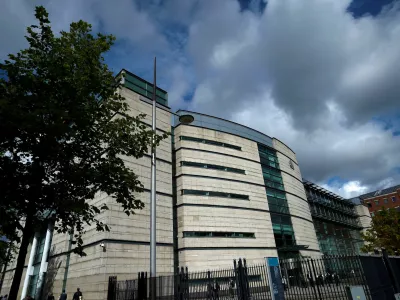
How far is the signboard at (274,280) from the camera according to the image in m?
8.71

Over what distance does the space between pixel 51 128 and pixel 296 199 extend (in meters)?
44.5

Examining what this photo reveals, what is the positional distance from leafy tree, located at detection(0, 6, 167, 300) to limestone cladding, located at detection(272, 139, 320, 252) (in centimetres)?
3815

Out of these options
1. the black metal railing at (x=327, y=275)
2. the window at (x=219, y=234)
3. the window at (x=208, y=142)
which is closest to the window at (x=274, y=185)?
the window at (x=208, y=142)

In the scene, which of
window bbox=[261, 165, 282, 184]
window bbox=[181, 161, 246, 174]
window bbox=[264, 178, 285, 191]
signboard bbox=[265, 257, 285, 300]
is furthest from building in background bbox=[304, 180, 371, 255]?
signboard bbox=[265, 257, 285, 300]

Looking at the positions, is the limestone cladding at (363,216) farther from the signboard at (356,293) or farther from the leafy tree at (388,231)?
the signboard at (356,293)

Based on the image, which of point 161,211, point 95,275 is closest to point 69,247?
point 95,275

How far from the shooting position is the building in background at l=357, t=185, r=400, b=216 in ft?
258

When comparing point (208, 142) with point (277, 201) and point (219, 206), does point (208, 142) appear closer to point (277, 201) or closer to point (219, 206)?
point (219, 206)

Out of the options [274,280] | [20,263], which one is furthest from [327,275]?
[20,263]

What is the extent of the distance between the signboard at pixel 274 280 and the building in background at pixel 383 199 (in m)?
82.5

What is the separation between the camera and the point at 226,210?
111 feet

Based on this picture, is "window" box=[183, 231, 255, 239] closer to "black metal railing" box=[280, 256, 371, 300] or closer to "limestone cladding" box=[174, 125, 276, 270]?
"limestone cladding" box=[174, 125, 276, 270]

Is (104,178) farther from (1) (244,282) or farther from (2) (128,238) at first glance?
(2) (128,238)

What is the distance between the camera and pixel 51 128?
784 centimetres
